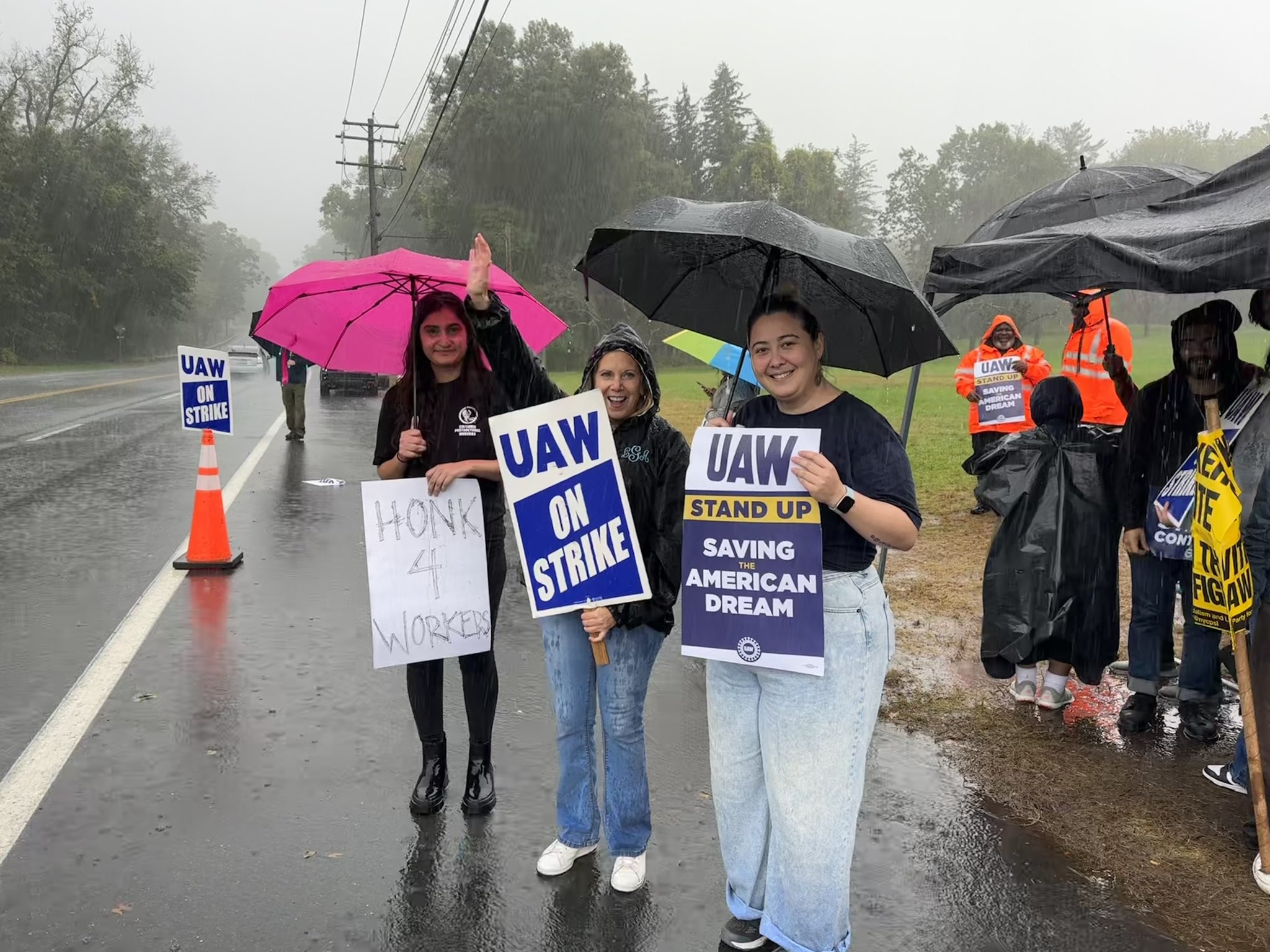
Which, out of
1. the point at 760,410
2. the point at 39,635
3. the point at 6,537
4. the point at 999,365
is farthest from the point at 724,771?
the point at 6,537

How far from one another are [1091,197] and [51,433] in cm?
1683

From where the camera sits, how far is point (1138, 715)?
15.9 ft

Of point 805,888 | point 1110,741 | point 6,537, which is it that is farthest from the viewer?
point 6,537

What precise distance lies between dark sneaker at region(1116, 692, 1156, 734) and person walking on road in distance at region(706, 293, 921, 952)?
2714mm

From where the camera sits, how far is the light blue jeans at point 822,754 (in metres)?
2.69

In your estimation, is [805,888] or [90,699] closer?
[805,888]

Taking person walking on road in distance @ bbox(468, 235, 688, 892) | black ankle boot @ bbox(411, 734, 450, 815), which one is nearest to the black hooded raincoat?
person walking on road in distance @ bbox(468, 235, 688, 892)

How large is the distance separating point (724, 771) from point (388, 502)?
64.3 inches

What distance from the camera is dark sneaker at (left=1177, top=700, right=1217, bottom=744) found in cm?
470

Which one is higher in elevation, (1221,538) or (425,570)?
(1221,538)

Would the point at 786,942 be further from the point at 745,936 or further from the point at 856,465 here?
the point at 856,465

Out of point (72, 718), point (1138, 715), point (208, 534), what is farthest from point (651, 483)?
point (208, 534)

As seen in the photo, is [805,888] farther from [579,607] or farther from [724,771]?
[579,607]

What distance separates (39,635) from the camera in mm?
5879
